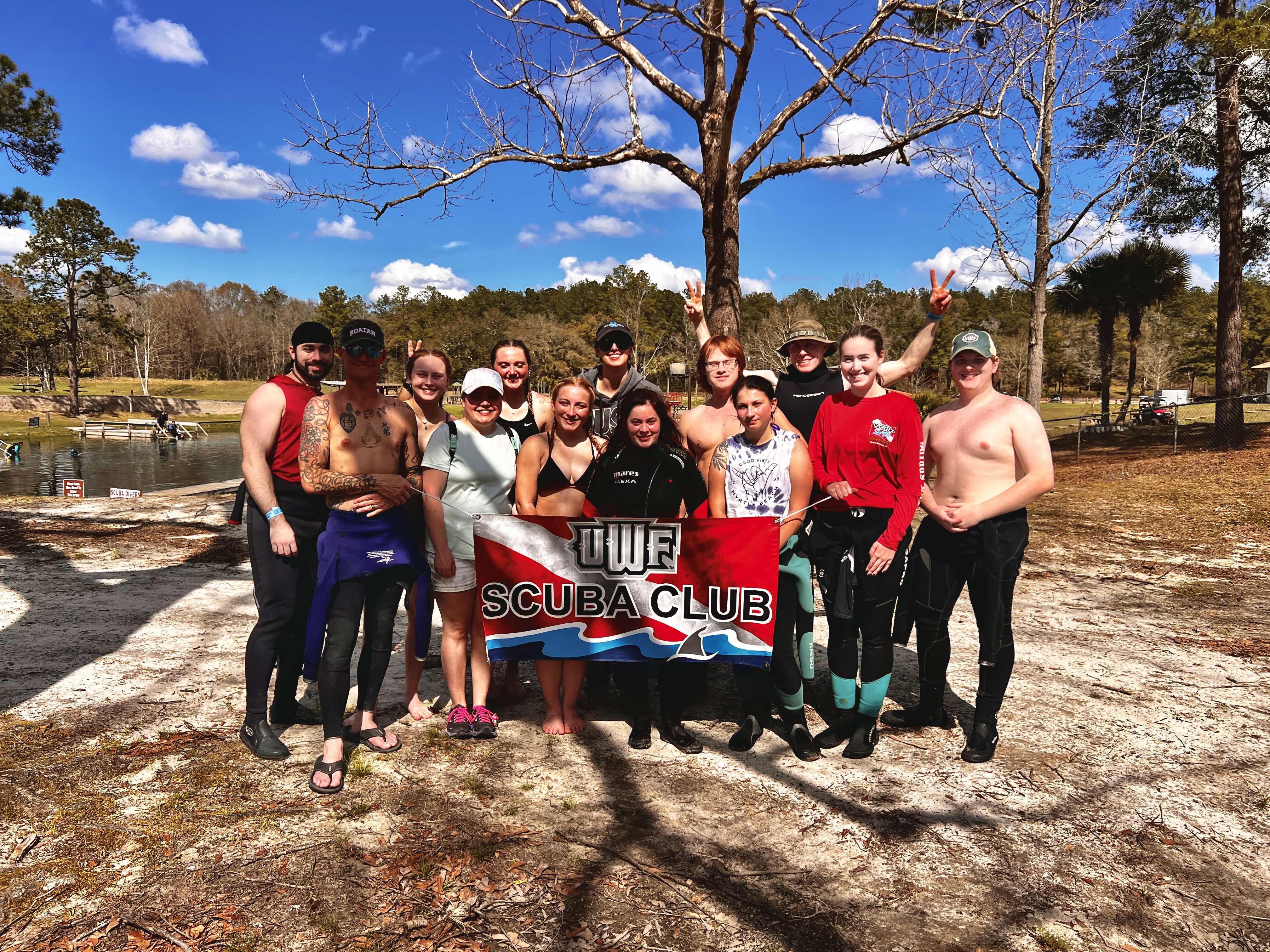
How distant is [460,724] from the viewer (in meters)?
4.31

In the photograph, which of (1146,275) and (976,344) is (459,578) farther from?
(1146,275)

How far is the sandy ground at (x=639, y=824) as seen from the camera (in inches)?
107

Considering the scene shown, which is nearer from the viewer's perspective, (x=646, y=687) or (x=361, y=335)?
(x=361, y=335)

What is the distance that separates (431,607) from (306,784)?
47.8 inches

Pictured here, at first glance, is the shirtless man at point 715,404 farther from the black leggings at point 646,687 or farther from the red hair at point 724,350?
the black leggings at point 646,687

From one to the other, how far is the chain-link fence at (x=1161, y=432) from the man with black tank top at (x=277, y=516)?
12.0 meters

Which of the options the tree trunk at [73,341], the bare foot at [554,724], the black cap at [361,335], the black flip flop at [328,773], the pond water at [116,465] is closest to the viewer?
the black flip flop at [328,773]

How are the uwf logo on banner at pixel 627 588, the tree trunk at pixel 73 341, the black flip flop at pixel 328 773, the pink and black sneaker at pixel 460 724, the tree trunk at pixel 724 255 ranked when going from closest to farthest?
the black flip flop at pixel 328 773
the uwf logo on banner at pixel 627 588
the pink and black sneaker at pixel 460 724
the tree trunk at pixel 724 255
the tree trunk at pixel 73 341

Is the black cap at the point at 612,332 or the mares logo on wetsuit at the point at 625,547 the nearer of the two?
the mares logo on wetsuit at the point at 625,547

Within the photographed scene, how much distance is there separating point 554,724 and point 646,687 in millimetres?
644

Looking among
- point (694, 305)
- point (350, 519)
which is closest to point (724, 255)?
point (694, 305)

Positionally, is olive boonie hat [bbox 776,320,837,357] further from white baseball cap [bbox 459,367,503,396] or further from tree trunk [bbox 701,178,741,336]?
tree trunk [bbox 701,178,741,336]

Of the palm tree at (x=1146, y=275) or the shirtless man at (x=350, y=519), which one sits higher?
the palm tree at (x=1146, y=275)

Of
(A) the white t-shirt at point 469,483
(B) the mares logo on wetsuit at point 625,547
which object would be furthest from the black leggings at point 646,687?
(A) the white t-shirt at point 469,483
